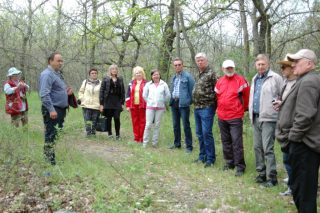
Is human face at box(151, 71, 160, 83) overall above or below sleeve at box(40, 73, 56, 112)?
above

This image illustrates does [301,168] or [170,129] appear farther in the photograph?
[170,129]

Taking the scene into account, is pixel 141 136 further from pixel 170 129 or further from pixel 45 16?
pixel 45 16

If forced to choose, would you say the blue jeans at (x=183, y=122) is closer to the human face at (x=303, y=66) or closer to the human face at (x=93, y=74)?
the human face at (x=93, y=74)

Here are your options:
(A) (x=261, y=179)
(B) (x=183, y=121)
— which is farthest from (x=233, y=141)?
(B) (x=183, y=121)

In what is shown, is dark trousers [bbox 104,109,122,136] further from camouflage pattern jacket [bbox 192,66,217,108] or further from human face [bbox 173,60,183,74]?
camouflage pattern jacket [bbox 192,66,217,108]

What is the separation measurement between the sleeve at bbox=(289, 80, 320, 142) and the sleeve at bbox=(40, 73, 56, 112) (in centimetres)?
385

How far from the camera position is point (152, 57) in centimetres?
1584

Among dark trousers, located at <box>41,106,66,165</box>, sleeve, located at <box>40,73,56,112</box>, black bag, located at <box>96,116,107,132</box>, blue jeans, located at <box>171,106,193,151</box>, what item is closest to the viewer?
sleeve, located at <box>40,73,56,112</box>

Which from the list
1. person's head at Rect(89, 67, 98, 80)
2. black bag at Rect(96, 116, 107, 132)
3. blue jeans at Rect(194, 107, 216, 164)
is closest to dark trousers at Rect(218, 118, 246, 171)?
blue jeans at Rect(194, 107, 216, 164)

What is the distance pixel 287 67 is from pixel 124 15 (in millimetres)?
11479

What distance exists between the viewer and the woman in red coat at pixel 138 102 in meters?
9.41

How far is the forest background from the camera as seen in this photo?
385 inches

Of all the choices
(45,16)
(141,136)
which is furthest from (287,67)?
(45,16)

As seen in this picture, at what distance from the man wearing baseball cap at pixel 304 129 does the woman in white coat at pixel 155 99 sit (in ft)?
15.7
